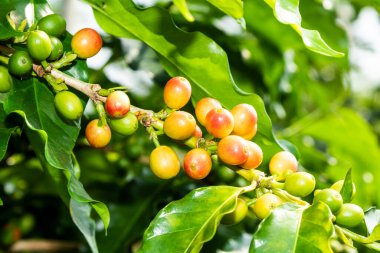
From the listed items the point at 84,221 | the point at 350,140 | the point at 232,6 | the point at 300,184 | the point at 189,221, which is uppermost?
the point at 232,6

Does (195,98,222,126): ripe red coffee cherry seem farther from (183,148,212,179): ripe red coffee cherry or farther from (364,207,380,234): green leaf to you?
(364,207,380,234): green leaf

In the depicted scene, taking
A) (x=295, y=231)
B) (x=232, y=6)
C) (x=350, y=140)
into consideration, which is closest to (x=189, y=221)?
(x=295, y=231)

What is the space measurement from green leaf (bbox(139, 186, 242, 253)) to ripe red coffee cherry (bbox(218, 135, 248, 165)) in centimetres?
8

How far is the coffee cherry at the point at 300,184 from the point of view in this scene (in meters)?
1.02

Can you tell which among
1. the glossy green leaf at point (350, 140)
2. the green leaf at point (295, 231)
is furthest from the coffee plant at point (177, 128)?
the glossy green leaf at point (350, 140)

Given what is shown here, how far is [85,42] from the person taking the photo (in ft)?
3.70

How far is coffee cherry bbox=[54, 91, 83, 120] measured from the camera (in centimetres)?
106

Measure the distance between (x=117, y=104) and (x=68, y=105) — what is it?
116 mm

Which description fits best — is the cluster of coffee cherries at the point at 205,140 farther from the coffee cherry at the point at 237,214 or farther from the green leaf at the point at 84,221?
the green leaf at the point at 84,221

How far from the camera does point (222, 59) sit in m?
1.20

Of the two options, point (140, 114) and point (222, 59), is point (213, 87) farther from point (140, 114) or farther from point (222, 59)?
point (140, 114)

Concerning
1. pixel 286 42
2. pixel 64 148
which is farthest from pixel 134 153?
pixel 64 148

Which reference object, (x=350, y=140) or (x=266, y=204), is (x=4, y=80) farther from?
(x=350, y=140)

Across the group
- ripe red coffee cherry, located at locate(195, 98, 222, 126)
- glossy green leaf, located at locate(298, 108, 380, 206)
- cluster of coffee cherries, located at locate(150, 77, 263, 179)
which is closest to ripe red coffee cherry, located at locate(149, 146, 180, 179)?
cluster of coffee cherries, located at locate(150, 77, 263, 179)
